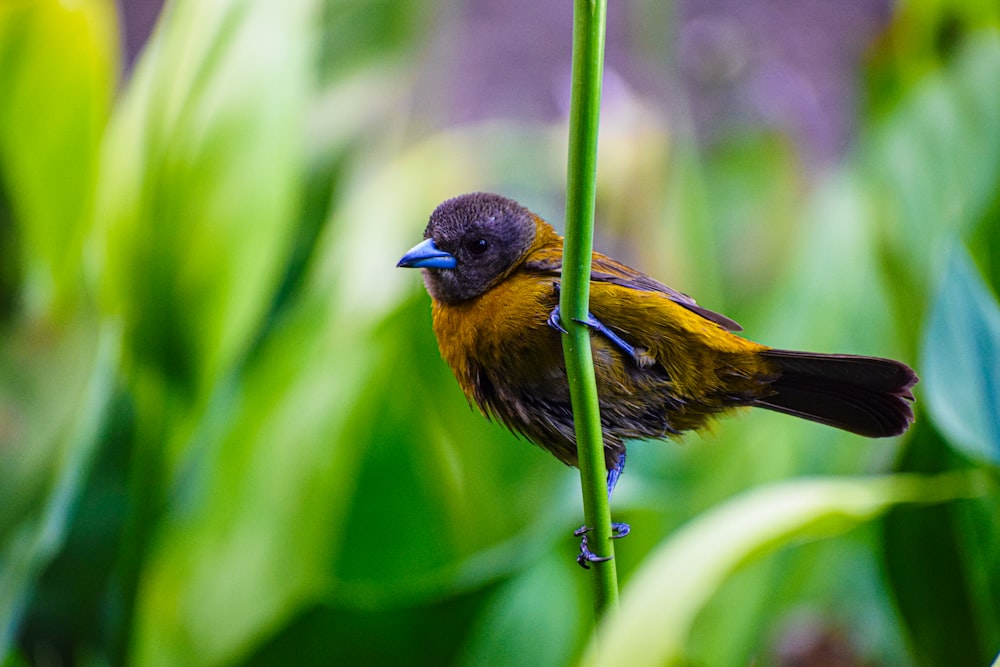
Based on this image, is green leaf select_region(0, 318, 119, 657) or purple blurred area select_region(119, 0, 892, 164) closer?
green leaf select_region(0, 318, 119, 657)

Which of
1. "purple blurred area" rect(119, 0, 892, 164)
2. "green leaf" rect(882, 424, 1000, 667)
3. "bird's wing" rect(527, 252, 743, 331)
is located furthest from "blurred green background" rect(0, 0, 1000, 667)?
"purple blurred area" rect(119, 0, 892, 164)

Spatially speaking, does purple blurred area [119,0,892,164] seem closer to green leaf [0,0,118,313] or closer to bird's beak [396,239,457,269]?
green leaf [0,0,118,313]

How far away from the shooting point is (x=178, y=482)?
0.80 metres

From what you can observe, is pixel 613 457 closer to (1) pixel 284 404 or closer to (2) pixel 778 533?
(2) pixel 778 533

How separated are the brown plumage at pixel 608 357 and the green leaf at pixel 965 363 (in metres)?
0.08

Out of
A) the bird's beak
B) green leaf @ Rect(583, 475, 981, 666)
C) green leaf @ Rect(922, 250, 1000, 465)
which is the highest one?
the bird's beak

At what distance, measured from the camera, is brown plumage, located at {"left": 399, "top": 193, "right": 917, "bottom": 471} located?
23 cm

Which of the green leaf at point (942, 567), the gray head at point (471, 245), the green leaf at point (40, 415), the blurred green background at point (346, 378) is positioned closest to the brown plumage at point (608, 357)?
the gray head at point (471, 245)

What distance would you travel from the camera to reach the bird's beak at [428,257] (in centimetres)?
21

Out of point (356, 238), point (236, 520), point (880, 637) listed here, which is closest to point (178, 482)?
point (236, 520)

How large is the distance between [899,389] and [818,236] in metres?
0.72

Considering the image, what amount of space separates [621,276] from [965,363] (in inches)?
6.4

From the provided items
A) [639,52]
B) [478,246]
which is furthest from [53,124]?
[639,52]

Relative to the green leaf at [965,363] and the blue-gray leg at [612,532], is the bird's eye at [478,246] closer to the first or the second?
the blue-gray leg at [612,532]
